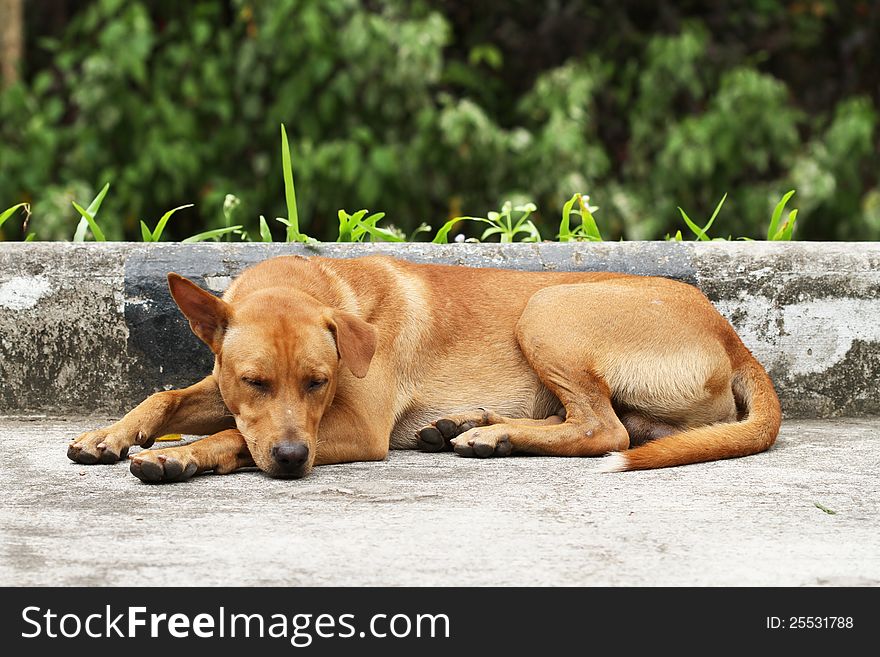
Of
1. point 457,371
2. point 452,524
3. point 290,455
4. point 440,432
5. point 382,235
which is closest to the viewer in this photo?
point 452,524

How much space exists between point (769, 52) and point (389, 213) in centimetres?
432

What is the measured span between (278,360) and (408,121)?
21.0 feet

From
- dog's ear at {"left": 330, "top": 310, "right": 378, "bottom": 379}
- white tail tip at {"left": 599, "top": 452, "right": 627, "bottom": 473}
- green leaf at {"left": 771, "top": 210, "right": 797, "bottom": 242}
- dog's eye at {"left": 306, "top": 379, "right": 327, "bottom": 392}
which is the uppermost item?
green leaf at {"left": 771, "top": 210, "right": 797, "bottom": 242}

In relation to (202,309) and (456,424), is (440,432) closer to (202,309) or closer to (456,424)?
(456,424)

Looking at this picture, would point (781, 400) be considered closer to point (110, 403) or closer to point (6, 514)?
point (110, 403)

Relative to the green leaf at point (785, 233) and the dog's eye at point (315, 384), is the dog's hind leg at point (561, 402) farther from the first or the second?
the green leaf at point (785, 233)

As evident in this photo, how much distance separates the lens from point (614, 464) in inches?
151

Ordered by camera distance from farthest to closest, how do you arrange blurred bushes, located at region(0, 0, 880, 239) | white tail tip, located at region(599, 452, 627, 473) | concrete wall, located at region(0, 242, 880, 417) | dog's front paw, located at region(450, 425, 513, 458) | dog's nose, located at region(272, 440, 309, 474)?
blurred bushes, located at region(0, 0, 880, 239)
concrete wall, located at region(0, 242, 880, 417)
dog's front paw, located at region(450, 425, 513, 458)
white tail tip, located at region(599, 452, 627, 473)
dog's nose, located at region(272, 440, 309, 474)

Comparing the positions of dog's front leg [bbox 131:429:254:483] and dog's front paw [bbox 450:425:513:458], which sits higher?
dog's front leg [bbox 131:429:254:483]

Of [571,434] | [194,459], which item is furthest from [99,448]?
[571,434]

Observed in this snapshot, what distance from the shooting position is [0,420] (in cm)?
478

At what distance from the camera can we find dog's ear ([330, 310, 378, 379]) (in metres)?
3.74

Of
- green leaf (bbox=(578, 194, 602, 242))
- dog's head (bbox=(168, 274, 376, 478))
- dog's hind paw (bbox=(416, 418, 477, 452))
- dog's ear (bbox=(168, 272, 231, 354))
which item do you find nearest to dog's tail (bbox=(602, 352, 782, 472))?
dog's hind paw (bbox=(416, 418, 477, 452))

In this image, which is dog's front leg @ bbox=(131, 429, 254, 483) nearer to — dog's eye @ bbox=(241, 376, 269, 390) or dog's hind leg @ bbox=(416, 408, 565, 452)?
dog's eye @ bbox=(241, 376, 269, 390)
